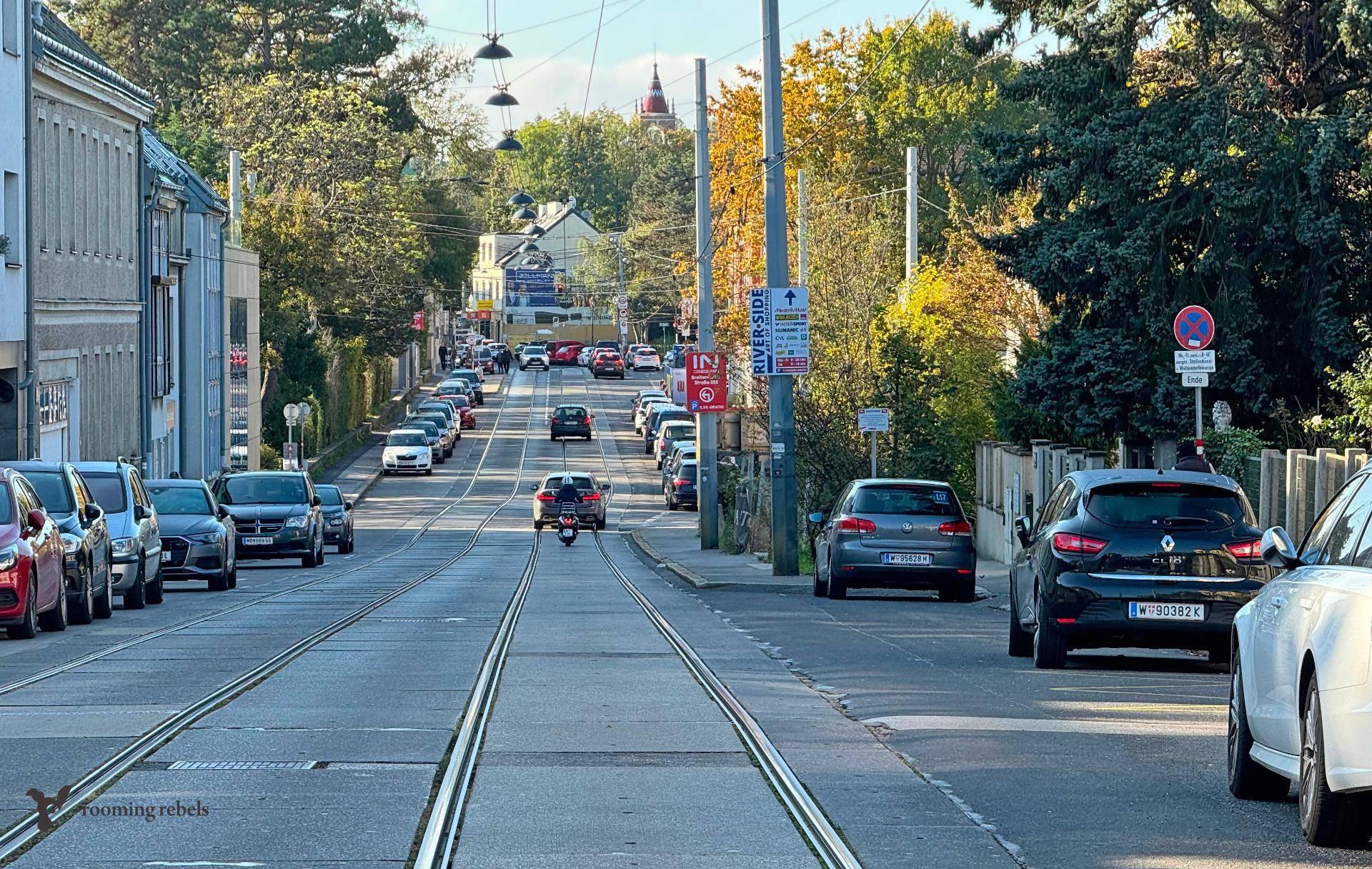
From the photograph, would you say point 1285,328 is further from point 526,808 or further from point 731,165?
point 731,165

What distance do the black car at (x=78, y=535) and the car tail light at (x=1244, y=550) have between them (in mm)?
10952

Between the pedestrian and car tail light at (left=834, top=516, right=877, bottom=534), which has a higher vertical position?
the pedestrian

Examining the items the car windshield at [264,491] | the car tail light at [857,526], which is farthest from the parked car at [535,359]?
the car tail light at [857,526]

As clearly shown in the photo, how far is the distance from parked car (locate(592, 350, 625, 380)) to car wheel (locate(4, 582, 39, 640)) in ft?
352

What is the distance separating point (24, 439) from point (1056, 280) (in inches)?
696

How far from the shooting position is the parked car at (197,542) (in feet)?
91.5

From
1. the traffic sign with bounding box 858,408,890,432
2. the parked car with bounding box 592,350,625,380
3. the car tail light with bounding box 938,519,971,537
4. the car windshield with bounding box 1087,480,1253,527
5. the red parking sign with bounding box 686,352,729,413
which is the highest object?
the parked car with bounding box 592,350,625,380

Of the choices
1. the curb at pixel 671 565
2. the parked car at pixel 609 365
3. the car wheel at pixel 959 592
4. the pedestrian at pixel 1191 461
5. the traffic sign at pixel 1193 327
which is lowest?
the curb at pixel 671 565

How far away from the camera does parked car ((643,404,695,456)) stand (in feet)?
259

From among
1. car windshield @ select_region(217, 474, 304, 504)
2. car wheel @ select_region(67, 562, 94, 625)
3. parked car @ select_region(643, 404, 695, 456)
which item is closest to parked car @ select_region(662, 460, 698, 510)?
parked car @ select_region(643, 404, 695, 456)

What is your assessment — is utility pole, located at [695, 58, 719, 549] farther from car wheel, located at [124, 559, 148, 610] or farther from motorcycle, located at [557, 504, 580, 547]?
car wheel, located at [124, 559, 148, 610]

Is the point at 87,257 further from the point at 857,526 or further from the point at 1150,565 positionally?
the point at 1150,565

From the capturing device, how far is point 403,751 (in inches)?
413

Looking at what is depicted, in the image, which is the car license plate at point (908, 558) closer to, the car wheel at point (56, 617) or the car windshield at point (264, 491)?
the car wheel at point (56, 617)
